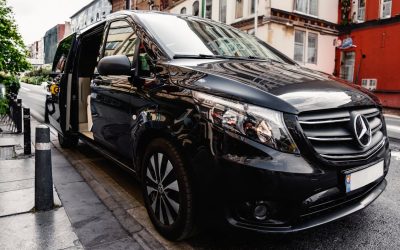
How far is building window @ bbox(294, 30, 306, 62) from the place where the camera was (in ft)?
67.5

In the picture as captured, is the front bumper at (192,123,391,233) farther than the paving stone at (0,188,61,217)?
No

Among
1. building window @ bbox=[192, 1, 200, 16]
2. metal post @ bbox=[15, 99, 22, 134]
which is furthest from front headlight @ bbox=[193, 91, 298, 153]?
building window @ bbox=[192, 1, 200, 16]

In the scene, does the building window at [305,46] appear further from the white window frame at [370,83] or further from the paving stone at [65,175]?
the paving stone at [65,175]

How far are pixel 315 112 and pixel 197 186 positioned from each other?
35.7 inches

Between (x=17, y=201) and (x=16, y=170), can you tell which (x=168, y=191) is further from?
(x=16, y=170)

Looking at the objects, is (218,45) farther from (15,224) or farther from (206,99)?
(15,224)

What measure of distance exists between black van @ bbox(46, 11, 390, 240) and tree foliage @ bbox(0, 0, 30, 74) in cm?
488

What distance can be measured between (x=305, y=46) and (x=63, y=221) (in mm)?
20051

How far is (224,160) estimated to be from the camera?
2119 mm

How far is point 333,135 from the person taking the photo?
2.26m

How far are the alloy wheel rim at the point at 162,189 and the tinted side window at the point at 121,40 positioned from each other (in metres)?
1.15

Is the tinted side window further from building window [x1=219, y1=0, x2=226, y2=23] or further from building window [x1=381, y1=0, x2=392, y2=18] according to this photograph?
building window [x1=219, y1=0, x2=226, y2=23]

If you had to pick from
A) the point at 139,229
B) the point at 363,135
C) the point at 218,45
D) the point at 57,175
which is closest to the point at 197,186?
the point at 139,229

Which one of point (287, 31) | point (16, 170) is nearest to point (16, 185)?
point (16, 170)
